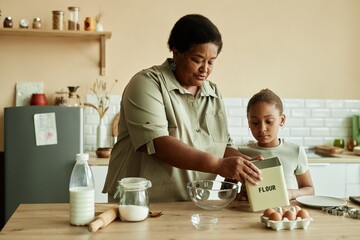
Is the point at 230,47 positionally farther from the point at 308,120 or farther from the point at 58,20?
the point at 58,20

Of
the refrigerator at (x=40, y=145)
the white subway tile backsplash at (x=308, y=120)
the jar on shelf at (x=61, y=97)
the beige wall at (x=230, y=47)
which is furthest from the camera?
the white subway tile backsplash at (x=308, y=120)

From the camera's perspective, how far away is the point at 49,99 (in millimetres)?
4281

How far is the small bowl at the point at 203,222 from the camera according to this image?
5.34 feet

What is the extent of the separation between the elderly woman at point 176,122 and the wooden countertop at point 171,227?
20cm

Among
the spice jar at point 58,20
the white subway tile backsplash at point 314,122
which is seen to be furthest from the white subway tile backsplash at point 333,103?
the spice jar at point 58,20

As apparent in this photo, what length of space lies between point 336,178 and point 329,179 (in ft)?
0.19

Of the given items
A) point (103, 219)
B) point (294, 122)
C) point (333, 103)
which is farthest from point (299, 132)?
point (103, 219)

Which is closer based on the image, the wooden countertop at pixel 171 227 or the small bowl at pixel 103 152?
the wooden countertop at pixel 171 227

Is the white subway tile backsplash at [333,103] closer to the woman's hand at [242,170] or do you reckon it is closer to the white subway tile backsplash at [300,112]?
the white subway tile backsplash at [300,112]

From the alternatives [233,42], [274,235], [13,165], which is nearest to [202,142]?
[274,235]

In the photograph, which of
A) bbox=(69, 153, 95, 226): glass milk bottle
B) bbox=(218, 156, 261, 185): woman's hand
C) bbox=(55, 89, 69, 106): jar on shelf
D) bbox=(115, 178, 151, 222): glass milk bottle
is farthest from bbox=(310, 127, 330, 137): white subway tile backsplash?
bbox=(69, 153, 95, 226): glass milk bottle

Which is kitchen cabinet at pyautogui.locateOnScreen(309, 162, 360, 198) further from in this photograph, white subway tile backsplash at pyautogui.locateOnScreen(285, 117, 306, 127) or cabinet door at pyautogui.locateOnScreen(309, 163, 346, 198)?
white subway tile backsplash at pyautogui.locateOnScreen(285, 117, 306, 127)

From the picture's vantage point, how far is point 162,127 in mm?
1956

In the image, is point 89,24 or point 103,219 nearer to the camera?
point 103,219
